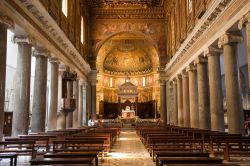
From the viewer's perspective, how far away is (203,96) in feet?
56.9

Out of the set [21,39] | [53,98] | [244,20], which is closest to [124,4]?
[53,98]

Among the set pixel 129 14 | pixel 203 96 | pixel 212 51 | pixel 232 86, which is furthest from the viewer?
pixel 129 14

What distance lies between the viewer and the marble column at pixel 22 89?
12.6m

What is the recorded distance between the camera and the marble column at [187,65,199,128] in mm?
19375

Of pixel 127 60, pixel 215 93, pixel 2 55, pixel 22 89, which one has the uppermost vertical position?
pixel 127 60

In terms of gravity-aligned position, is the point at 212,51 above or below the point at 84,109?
above

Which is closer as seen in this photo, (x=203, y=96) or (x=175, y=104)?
(x=203, y=96)

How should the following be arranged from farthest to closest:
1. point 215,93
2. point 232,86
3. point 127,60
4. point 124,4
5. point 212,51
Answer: point 127,60, point 124,4, point 212,51, point 215,93, point 232,86

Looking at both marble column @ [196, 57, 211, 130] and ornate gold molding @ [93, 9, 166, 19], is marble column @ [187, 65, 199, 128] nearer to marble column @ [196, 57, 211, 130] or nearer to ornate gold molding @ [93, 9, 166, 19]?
marble column @ [196, 57, 211, 130]

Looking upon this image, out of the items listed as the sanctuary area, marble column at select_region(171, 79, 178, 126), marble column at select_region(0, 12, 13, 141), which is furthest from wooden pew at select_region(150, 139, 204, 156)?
marble column at select_region(171, 79, 178, 126)

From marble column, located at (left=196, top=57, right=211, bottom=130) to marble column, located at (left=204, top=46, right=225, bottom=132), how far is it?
85.1 inches

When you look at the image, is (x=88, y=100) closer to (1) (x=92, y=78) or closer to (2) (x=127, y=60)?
(1) (x=92, y=78)

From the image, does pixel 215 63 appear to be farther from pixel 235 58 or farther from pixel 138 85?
pixel 138 85

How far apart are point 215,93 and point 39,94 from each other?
938cm
